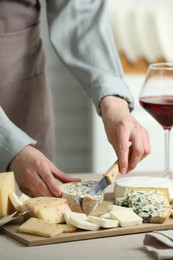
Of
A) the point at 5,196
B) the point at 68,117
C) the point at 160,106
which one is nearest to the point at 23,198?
the point at 5,196

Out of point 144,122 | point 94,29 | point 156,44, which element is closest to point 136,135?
point 94,29

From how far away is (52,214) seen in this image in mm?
1501

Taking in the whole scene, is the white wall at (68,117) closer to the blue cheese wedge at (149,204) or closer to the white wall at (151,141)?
the white wall at (151,141)

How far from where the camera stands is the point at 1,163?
5.75 feet

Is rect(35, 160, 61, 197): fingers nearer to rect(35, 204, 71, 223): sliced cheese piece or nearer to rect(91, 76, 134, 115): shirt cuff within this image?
rect(35, 204, 71, 223): sliced cheese piece

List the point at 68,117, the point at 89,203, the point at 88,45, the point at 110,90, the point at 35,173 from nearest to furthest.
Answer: the point at 89,203, the point at 35,173, the point at 110,90, the point at 88,45, the point at 68,117

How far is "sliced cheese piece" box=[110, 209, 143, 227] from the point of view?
4.89ft

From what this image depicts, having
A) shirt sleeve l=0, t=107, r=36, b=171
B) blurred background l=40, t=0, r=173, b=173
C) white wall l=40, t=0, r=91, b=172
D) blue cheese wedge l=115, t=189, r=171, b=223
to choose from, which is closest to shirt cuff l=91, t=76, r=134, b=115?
shirt sleeve l=0, t=107, r=36, b=171

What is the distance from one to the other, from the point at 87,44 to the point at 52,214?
2.37 ft

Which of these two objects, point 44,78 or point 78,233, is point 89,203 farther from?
point 44,78

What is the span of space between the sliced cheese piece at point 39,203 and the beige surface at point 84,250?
9 cm

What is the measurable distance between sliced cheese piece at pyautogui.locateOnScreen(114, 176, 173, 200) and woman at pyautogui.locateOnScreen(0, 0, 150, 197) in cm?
3

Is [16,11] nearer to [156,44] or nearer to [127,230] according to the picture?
[127,230]

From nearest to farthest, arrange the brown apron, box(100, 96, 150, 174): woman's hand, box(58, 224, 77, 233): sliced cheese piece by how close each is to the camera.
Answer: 1. box(58, 224, 77, 233): sliced cheese piece
2. box(100, 96, 150, 174): woman's hand
3. the brown apron
